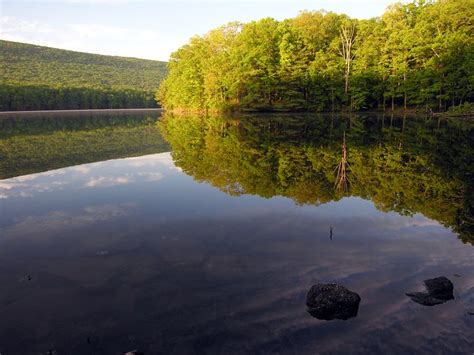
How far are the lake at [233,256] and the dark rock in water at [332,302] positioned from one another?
0.14 m

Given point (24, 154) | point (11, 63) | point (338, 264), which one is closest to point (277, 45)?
point (24, 154)

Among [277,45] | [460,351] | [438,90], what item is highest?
[277,45]

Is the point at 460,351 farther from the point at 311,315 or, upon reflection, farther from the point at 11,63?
the point at 11,63

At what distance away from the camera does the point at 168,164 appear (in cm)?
2095

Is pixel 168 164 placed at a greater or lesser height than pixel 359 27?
lesser

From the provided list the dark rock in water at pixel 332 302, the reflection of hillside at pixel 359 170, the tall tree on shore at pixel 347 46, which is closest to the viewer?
the dark rock in water at pixel 332 302

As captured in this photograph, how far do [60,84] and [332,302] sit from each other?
149567 millimetres

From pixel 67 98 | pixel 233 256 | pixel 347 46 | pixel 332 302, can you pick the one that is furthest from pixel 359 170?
pixel 67 98

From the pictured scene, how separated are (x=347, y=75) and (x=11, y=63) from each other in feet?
532

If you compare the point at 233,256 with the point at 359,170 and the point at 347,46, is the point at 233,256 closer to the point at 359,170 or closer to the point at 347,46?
the point at 359,170

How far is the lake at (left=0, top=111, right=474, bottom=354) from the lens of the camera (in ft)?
17.9

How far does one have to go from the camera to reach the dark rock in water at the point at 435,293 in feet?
20.9

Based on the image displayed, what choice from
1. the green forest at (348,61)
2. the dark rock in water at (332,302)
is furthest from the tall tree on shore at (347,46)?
the dark rock in water at (332,302)

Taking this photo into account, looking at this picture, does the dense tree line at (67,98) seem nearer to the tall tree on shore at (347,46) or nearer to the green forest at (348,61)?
the green forest at (348,61)
